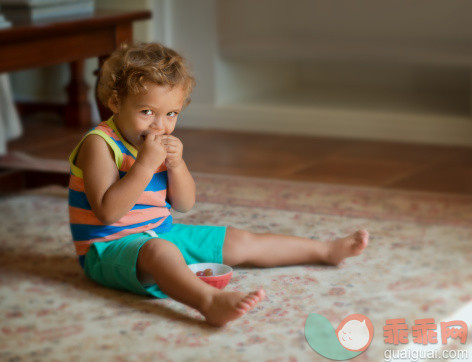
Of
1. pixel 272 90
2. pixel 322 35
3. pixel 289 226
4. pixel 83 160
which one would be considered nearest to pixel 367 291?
pixel 289 226

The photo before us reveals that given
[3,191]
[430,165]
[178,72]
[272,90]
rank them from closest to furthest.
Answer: [178,72]
[3,191]
[430,165]
[272,90]

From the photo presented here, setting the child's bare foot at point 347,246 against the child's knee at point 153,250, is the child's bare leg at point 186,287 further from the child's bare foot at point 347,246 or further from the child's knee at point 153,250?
the child's bare foot at point 347,246

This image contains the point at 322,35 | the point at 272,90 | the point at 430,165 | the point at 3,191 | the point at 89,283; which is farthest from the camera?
the point at 272,90

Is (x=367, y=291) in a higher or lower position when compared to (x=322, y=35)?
lower

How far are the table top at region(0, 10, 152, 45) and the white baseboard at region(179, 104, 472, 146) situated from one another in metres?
1.00

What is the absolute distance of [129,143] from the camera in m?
1.33

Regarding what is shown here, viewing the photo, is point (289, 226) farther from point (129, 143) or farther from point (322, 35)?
point (322, 35)

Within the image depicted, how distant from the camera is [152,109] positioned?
1.24 meters

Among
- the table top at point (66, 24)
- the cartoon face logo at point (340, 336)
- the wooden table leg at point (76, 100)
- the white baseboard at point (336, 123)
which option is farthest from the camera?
the wooden table leg at point (76, 100)

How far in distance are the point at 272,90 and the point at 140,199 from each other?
2.16 meters

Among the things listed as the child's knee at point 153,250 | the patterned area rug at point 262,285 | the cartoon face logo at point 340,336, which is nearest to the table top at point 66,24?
the patterned area rug at point 262,285

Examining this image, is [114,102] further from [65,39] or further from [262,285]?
[65,39]

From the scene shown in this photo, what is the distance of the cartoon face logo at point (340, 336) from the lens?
1.08 m

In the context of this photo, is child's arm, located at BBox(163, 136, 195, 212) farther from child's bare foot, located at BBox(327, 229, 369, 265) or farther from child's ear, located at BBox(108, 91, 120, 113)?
child's bare foot, located at BBox(327, 229, 369, 265)
